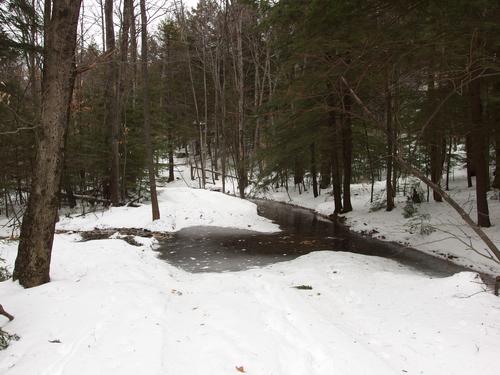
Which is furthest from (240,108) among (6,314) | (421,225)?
(6,314)

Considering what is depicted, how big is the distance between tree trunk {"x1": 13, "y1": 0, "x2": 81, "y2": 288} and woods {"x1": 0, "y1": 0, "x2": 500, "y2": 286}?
0.02 metres

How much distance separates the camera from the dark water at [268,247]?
967cm

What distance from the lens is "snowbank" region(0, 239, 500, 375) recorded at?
381cm

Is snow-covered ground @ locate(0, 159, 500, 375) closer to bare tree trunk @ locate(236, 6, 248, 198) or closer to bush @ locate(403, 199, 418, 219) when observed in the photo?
bush @ locate(403, 199, 418, 219)

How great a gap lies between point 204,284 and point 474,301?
440 centimetres

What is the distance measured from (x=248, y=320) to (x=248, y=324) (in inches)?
5.8

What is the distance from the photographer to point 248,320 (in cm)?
499

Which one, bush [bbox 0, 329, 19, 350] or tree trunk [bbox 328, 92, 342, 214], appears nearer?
bush [bbox 0, 329, 19, 350]

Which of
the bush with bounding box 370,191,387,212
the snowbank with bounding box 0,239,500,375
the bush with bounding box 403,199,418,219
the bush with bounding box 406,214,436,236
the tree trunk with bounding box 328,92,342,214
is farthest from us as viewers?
the bush with bounding box 370,191,387,212

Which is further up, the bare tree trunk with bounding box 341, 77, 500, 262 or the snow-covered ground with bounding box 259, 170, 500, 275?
the bare tree trunk with bounding box 341, 77, 500, 262

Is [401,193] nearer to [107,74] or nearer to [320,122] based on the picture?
[320,122]

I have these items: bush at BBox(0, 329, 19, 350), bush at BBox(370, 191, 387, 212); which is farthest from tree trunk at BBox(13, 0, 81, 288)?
bush at BBox(370, 191, 387, 212)

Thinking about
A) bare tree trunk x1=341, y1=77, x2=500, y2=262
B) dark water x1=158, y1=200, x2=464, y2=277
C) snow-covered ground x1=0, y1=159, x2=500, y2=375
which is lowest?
dark water x1=158, y1=200, x2=464, y2=277

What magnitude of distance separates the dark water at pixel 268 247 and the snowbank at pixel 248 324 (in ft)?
6.59
